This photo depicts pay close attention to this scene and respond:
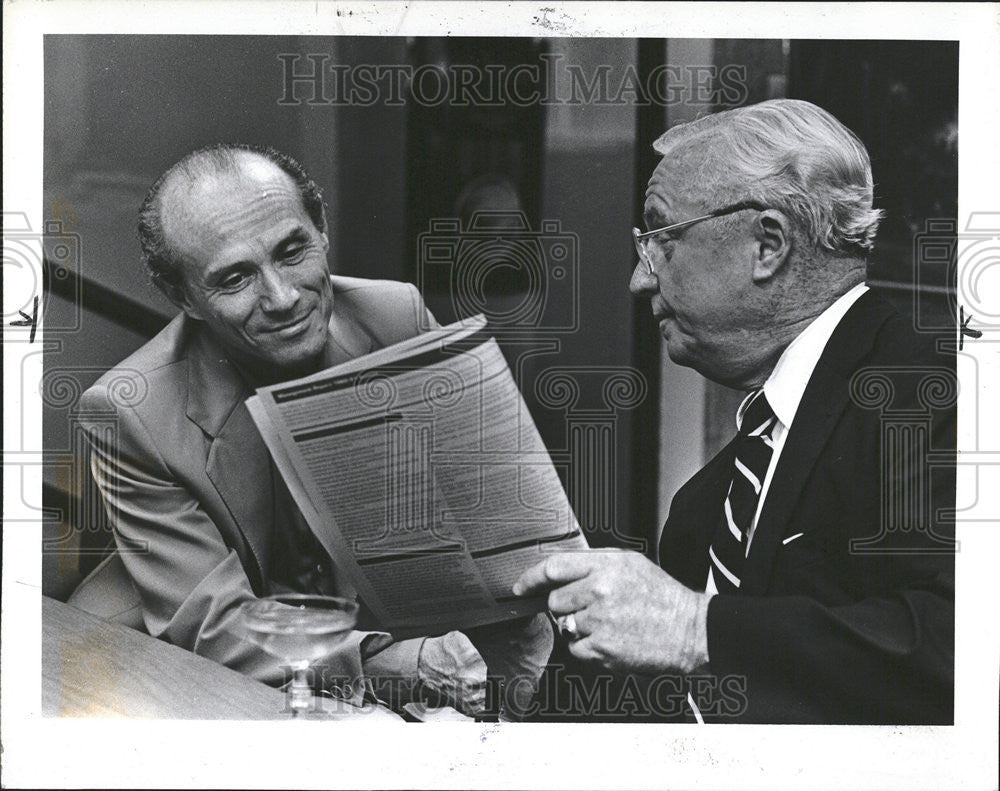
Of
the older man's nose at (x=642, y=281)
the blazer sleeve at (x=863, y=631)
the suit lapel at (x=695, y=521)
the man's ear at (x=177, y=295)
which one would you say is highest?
the older man's nose at (x=642, y=281)

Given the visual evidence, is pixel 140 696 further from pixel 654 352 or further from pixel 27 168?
pixel 654 352

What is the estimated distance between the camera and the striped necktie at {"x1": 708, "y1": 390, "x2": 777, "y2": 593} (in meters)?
3.53

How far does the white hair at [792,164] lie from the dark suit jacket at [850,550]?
0.80ft

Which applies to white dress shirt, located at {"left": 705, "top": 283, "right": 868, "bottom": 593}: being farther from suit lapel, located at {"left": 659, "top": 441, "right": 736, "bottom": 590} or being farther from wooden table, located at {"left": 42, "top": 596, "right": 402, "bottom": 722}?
wooden table, located at {"left": 42, "top": 596, "right": 402, "bottom": 722}

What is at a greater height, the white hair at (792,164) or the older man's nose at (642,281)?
the white hair at (792,164)

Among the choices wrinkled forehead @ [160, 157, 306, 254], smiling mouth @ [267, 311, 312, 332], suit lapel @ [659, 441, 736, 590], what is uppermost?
wrinkled forehead @ [160, 157, 306, 254]

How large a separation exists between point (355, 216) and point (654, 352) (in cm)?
96

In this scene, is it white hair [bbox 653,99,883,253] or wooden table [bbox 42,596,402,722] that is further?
wooden table [bbox 42,596,402,722]

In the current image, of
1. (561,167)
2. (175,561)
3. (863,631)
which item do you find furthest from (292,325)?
(863,631)

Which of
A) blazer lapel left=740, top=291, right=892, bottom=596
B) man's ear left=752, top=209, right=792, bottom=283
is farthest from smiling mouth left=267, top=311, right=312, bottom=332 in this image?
blazer lapel left=740, top=291, right=892, bottom=596

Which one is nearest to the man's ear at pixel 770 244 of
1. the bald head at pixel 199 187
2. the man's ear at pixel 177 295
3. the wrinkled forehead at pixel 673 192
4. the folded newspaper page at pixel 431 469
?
the wrinkled forehead at pixel 673 192

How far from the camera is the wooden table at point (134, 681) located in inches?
145

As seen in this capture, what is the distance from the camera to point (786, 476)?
11.5 feet

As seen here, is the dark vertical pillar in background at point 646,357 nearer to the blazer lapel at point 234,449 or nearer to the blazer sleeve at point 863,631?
the blazer sleeve at point 863,631
